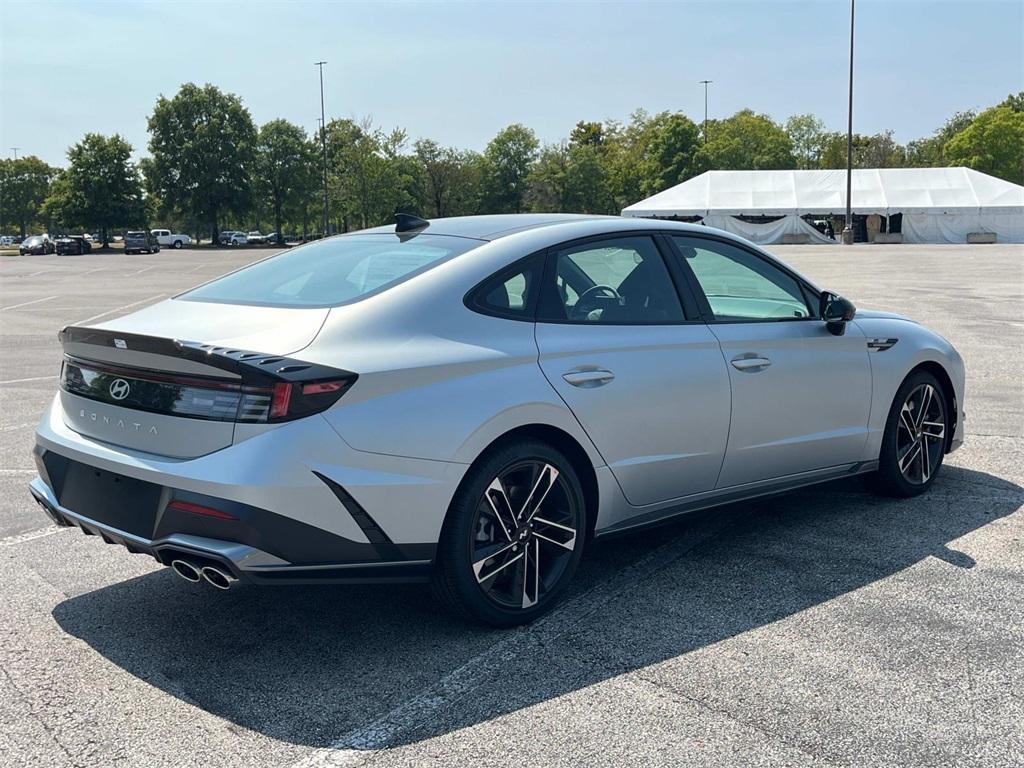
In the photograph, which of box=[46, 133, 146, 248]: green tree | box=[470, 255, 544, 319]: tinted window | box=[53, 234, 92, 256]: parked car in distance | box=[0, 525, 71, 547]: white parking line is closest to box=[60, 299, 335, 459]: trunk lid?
box=[470, 255, 544, 319]: tinted window

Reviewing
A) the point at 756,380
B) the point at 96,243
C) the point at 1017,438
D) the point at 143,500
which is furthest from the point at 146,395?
the point at 96,243

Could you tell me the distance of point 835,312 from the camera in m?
5.09

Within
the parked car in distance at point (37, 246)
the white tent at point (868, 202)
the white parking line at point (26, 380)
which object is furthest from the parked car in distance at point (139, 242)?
the white parking line at point (26, 380)

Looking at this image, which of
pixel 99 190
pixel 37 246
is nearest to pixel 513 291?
pixel 37 246

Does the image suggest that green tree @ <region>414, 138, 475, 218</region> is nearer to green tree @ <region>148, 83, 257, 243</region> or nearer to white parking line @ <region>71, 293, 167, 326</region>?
green tree @ <region>148, 83, 257, 243</region>

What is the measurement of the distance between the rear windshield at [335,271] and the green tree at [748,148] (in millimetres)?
89385

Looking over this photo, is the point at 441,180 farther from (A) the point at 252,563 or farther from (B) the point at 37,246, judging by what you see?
(A) the point at 252,563

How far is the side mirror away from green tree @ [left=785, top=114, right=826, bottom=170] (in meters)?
116

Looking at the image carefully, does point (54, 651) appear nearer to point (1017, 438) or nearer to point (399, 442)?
point (399, 442)

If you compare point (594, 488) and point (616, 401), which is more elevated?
point (616, 401)

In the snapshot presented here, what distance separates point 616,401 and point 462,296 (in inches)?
30.7

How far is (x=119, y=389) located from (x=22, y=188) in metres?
138

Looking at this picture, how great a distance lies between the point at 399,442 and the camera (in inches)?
136

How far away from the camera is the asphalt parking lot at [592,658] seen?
301cm
